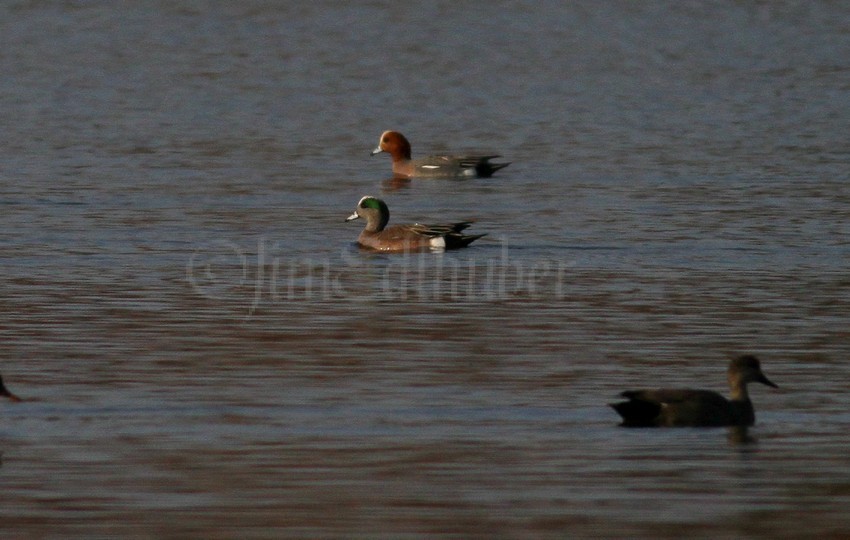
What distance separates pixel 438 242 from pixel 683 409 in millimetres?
7456

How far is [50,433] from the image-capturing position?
1016cm

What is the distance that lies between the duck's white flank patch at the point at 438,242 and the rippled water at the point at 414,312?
0.65 ft

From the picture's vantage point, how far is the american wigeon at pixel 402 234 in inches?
697

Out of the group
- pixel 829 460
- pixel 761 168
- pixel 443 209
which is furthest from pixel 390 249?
pixel 829 460

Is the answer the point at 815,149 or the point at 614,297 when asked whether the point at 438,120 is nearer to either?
the point at 815,149

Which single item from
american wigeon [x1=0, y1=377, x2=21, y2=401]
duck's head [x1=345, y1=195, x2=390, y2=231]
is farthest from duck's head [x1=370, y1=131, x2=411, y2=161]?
american wigeon [x1=0, y1=377, x2=21, y2=401]

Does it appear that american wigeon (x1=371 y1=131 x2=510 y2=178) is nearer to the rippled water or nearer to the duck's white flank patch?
the rippled water

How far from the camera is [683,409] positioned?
34.2ft

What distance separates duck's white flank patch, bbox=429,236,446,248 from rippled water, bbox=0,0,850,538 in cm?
20

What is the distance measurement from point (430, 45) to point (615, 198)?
22109 millimetres

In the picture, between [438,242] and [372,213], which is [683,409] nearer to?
[438,242]

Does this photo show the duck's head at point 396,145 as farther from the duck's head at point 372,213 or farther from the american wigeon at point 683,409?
the american wigeon at point 683,409

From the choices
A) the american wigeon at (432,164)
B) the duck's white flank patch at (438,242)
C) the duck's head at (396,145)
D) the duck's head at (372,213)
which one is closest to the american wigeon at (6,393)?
the duck's white flank patch at (438,242)

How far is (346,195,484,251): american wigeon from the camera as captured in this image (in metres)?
17.7
